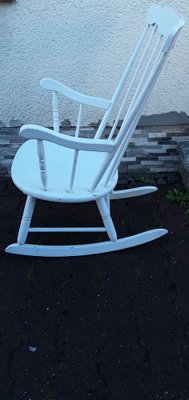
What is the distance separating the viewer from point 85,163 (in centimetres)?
185

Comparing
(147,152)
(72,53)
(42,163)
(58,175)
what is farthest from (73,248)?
(72,53)

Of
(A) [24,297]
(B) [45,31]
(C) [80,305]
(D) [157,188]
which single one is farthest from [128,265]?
(B) [45,31]

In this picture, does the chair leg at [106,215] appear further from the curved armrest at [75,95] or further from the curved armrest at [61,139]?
the curved armrest at [75,95]

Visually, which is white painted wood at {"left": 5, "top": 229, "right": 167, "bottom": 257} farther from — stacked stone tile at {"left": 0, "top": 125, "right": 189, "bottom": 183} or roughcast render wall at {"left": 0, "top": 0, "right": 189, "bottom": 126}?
roughcast render wall at {"left": 0, "top": 0, "right": 189, "bottom": 126}

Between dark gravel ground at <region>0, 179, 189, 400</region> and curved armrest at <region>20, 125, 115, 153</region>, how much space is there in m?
0.59

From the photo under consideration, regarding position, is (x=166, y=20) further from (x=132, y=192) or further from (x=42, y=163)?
(x=132, y=192)

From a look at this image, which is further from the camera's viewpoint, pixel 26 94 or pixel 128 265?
pixel 26 94

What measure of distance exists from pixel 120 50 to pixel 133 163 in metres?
0.61

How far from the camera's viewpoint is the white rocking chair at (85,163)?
1456mm

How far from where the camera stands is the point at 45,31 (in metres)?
2.01

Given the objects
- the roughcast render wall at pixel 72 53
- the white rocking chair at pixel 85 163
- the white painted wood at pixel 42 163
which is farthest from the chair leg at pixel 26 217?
the roughcast render wall at pixel 72 53

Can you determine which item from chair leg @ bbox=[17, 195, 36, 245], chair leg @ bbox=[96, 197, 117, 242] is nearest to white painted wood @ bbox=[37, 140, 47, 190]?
chair leg @ bbox=[17, 195, 36, 245]

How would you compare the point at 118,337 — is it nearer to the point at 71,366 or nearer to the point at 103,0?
the point at 71,366

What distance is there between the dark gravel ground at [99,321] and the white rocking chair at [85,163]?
68mm
